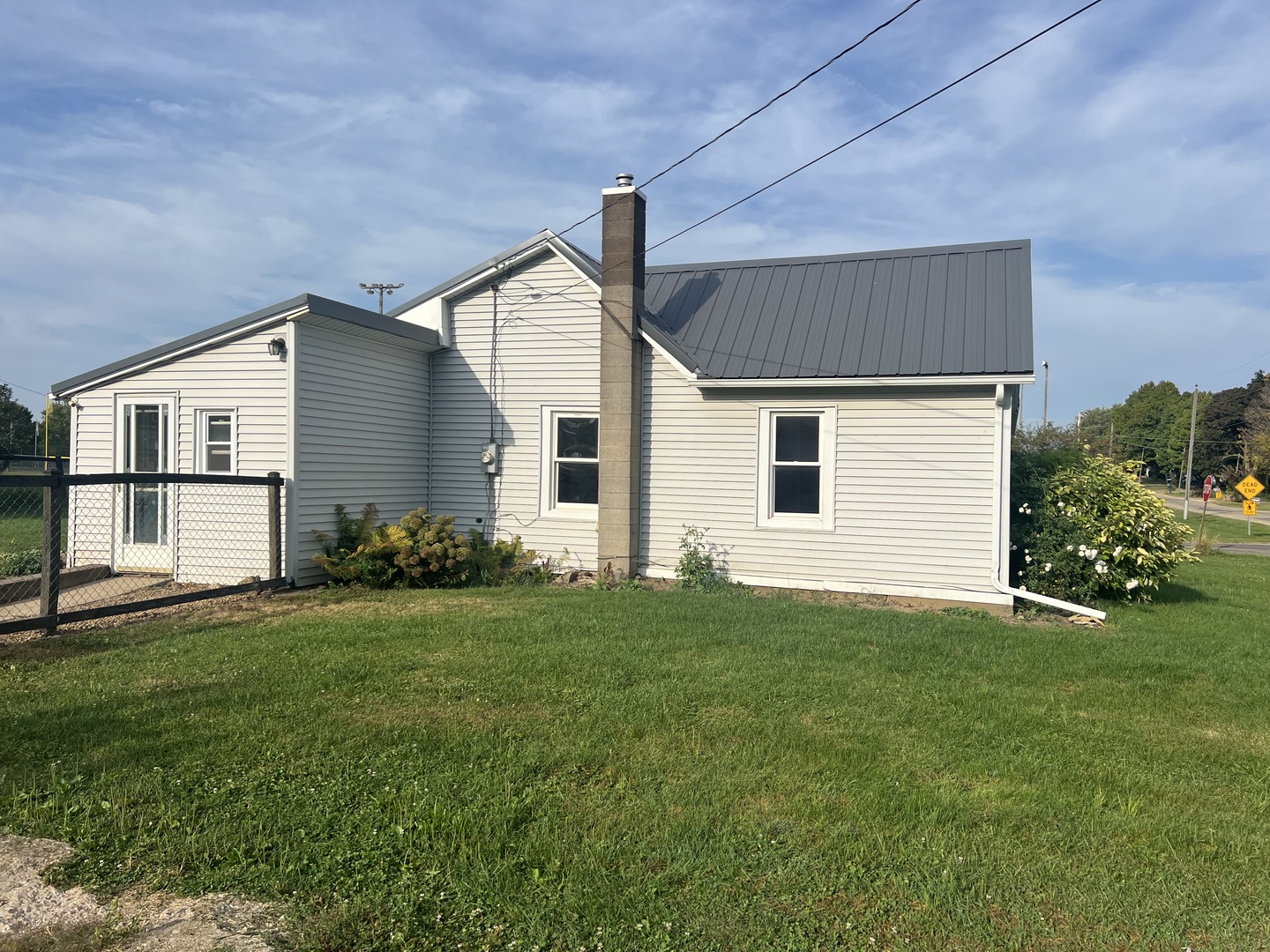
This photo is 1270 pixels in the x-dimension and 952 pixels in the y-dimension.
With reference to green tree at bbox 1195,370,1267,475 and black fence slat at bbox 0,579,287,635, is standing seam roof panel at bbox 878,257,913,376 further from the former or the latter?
green tree at bbox 1195,370,1267,475

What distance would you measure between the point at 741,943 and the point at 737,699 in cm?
290

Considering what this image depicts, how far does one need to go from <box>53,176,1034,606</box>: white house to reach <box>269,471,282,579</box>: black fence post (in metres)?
0.14

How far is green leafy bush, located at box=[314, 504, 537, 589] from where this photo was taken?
1087cm

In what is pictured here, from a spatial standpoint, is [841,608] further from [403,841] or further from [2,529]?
[2,529]

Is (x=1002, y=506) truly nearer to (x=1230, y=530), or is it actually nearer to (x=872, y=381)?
(x=872, y=381)

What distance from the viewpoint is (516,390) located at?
12.9 meters

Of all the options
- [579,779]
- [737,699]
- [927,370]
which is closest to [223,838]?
[579,779]

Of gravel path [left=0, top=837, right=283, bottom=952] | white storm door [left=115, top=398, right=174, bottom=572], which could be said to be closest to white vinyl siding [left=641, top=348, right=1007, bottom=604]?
white storm door [left=115, top=398, right=174, bottom=572]

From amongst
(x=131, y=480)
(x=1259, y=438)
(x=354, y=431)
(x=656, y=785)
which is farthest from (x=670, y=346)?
(x=1259, y=438)

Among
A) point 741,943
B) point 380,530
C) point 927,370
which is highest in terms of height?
point 927,370

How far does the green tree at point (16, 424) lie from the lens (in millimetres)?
38594

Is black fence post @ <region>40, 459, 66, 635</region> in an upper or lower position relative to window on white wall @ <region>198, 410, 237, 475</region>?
lower

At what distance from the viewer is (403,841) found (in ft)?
12.7

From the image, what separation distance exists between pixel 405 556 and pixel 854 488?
5637 mm
